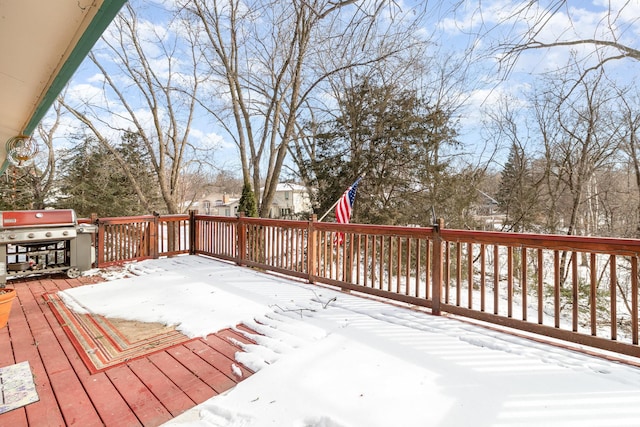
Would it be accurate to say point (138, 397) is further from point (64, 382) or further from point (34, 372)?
point (34, 372)

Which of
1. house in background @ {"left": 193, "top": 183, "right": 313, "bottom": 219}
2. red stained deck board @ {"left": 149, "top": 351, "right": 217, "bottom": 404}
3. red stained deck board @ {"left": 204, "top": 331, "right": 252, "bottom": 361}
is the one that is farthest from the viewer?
house in background @ {"left": 193, "top": 183, "right": 313, "bottom": 219}

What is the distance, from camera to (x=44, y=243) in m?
4.59

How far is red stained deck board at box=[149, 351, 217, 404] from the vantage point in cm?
192

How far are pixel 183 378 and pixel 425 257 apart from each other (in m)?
4.79

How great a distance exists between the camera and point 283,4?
10.3 ft

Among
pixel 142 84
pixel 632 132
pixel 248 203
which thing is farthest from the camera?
pixel 142 84

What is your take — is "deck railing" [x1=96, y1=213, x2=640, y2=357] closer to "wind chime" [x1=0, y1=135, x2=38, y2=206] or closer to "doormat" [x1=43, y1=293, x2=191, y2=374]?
"wind chime" [x1=0, y1=135, x2=38, y2=206]

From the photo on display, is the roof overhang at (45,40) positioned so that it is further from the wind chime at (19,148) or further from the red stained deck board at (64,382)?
the red stained deck board at (64,382)

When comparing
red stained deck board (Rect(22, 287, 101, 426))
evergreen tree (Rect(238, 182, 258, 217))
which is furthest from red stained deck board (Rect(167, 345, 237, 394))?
evergreen tree (Rect(238, 182, 258, 217))

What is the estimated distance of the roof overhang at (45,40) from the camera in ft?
4.53

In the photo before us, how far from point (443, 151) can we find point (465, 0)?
26.9 ft

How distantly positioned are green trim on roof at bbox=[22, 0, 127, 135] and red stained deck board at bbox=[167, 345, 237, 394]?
208 cm

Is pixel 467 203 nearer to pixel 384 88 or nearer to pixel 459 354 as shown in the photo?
pixel 384 88

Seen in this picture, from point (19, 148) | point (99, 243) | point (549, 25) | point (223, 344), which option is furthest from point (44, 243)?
point (549, 25)
